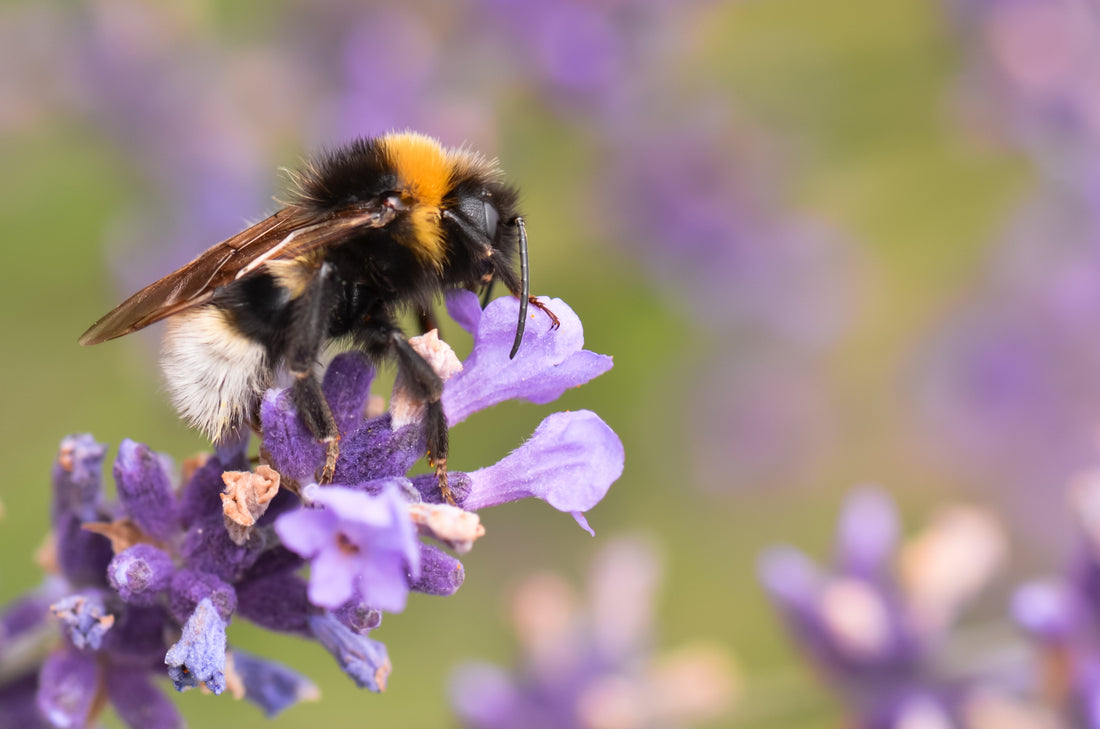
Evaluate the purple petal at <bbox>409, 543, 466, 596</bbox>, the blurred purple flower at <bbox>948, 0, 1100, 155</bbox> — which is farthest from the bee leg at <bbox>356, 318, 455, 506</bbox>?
the blurred purple flower at <bbox>948, 0, 1100, 155</bbox>

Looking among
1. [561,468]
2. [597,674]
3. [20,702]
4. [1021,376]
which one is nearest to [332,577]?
[561,468]

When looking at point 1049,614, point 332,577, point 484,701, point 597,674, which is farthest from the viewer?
point 597,674

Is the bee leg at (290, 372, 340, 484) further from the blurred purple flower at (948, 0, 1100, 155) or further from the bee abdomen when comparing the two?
the blurred purple flower at (948, 0, 1100, 155)

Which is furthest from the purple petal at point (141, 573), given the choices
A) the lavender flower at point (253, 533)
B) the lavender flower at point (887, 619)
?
the lavender flower at point (887, 619)

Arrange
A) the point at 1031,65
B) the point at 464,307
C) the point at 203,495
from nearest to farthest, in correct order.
A: the point at 203,495 < the point at 464,307 < the point at 1031,65

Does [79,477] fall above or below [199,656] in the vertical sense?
above

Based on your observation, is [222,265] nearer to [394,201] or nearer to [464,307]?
[394,201]
